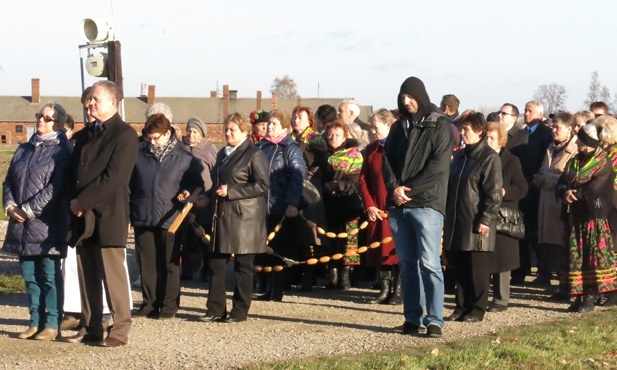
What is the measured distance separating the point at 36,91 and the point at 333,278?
107957mm

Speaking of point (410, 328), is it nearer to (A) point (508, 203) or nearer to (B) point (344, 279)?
(A) point (508, 203)

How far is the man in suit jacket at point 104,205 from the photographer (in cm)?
910

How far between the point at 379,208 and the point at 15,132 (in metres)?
108

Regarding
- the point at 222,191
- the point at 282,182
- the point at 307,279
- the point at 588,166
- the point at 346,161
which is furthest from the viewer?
the point at 307,279

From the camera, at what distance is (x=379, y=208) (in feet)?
40.3

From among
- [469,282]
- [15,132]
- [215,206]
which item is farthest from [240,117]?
[15,132]

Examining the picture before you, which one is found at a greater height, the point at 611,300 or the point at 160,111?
the point at 160,111

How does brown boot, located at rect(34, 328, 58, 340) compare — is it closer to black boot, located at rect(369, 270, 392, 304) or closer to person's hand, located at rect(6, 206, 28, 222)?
person's hand, located at rect(6, 206, 28, 222)

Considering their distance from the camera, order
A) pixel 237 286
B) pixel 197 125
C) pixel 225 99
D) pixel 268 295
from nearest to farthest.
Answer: pixel 237 286 → pixel 268 295 → pixel 197 125 → pixel 225 99

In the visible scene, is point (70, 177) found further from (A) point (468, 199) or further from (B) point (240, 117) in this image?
(A) point (468, 199)

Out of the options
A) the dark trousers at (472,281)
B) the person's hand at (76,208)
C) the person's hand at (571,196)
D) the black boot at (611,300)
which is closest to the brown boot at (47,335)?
the person's hand at (76,208)

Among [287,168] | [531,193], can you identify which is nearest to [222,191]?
[287,168]

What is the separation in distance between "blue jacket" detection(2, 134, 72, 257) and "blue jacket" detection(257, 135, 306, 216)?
3109 mm

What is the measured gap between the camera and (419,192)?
9.75 meters
